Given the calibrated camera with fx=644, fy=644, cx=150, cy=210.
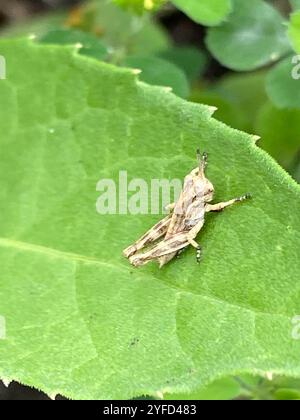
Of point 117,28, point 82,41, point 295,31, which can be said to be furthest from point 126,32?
point 295,31

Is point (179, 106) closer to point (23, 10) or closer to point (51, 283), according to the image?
point (51, 283)

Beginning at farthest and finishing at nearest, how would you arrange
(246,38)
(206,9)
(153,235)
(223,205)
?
(246,38) → (206,9) → (153,235) → (223,205)

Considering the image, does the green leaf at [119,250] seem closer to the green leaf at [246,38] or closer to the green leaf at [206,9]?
the green leaf at [206,9]

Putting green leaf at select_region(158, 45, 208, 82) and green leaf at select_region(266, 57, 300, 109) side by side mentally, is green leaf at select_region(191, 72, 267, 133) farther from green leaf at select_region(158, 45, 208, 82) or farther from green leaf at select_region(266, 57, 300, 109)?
green leaf at select_region(266, 57, 300, 109)

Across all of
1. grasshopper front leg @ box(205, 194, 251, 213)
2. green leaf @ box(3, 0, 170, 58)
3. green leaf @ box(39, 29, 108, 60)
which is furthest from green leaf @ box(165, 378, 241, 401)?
green leaf @ box(3, 0, 170, 58)

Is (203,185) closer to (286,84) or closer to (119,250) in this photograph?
(119,250)

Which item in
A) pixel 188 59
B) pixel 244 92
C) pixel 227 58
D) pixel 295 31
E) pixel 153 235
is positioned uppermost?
pixel 295 31
